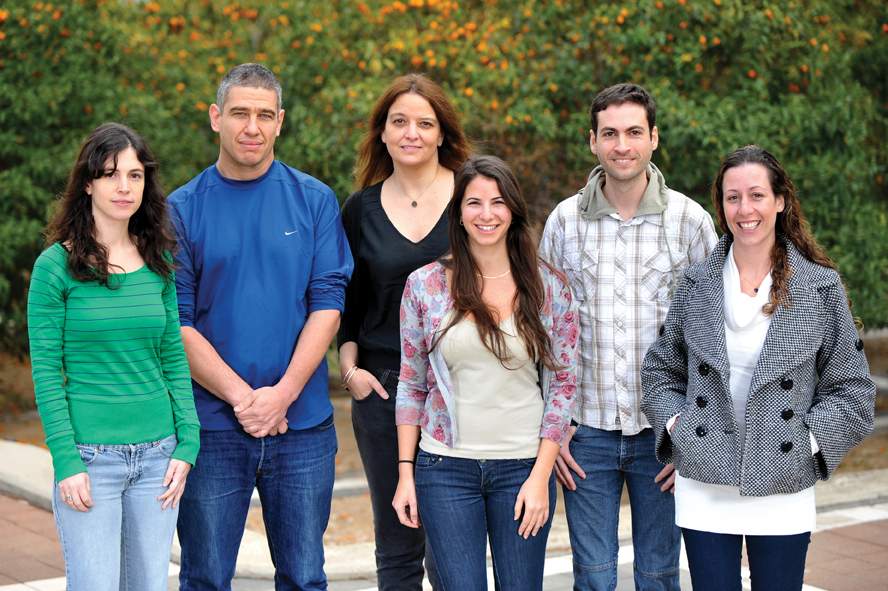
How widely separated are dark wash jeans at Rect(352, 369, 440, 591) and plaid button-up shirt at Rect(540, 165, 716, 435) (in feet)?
2.31

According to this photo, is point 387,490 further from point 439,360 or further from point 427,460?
point 439,360

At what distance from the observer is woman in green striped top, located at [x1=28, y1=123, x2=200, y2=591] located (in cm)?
361

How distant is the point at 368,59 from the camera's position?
1046 cm

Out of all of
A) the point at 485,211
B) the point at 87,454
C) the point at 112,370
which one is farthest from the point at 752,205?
the point at 87,454

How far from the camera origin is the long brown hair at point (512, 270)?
3.85 m

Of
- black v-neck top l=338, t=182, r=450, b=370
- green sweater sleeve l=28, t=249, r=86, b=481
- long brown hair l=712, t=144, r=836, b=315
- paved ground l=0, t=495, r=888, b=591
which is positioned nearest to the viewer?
green sweater sleeve l=28, t=249, r=86, b=481

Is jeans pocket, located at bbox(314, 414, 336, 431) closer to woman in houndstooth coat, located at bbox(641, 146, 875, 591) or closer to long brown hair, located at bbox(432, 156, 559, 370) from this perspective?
long brown hair, located at bbox(432, 156, 559, 370)

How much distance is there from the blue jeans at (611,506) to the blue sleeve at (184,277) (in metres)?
1.39

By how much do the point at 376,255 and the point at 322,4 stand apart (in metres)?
7.38

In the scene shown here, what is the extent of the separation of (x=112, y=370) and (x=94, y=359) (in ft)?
0.20

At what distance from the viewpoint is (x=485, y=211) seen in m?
3.88

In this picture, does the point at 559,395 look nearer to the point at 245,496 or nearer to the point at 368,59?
the point at 245,496

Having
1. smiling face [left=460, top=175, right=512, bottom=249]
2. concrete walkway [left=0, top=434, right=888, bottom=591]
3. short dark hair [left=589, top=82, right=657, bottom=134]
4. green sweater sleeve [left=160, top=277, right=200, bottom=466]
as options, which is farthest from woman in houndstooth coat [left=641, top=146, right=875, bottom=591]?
concrete walkway [left=0, top=434, right=888, bottom=591]

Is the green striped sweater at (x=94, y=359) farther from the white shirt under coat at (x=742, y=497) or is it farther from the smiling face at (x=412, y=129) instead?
the white shirt under coat at (x=742, y=497)
